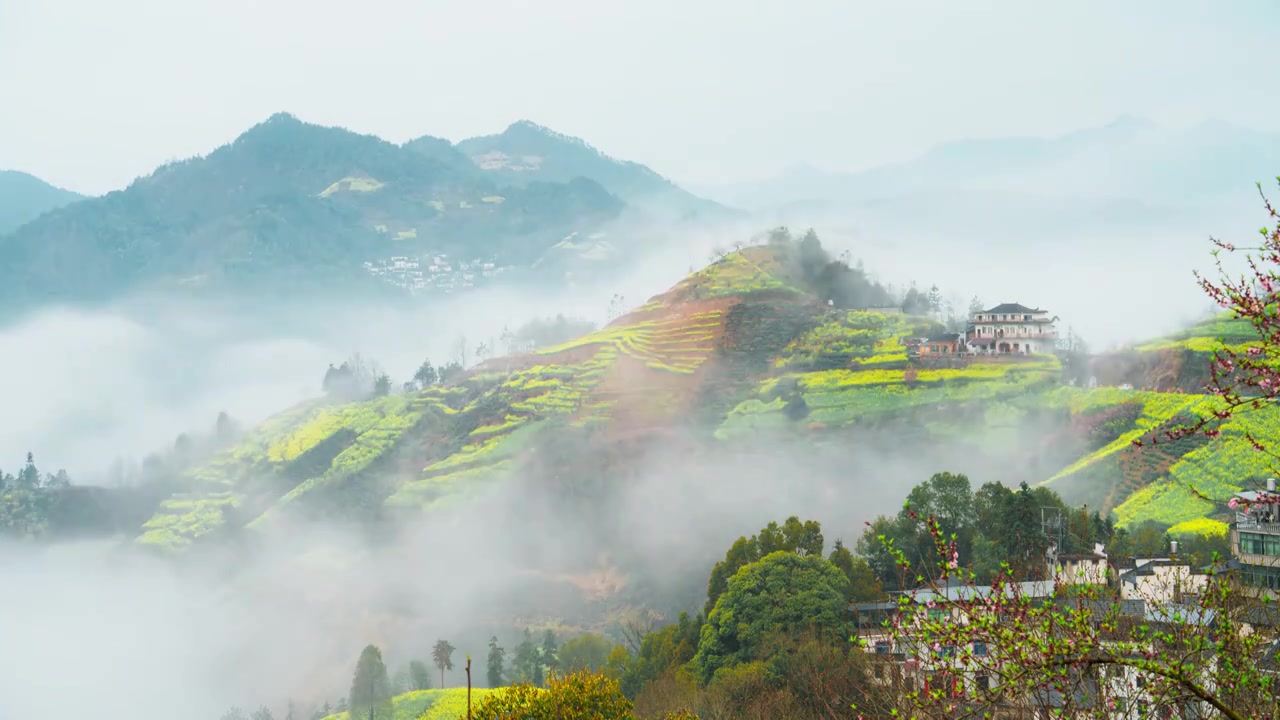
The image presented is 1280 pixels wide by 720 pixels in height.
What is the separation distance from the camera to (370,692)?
6850cm

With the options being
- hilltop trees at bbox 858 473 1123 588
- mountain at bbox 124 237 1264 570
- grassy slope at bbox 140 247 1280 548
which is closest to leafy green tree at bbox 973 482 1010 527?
hilltop trees at bbox 858 473 1123 588

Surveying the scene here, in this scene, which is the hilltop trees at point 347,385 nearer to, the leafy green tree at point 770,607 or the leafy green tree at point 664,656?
the leafy green tree at point 664,656

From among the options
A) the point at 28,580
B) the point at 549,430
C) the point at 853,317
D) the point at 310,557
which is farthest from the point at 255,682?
the point at 853,317

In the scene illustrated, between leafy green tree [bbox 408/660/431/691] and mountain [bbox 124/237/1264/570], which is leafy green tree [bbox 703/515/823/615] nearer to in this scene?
mountain [bbox 124/237/1264/570]

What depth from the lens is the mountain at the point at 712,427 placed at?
291 ft

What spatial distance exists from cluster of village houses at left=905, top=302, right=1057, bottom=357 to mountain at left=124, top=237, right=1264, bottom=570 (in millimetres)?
1371

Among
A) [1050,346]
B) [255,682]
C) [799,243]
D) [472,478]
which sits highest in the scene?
[799,243]

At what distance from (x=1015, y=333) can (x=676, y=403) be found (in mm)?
34025

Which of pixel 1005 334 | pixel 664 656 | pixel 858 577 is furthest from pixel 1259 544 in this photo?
pixel 1005 334

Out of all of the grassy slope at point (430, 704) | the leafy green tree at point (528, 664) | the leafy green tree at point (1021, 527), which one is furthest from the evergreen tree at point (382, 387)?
the leafy green tree at point (1021, 527)

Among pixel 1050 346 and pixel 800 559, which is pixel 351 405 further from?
pixel 800 559

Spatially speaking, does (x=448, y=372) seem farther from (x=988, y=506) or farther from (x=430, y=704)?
(x=988, y=506)

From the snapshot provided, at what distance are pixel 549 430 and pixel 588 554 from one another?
1867 cm

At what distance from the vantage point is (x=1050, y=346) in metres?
100
